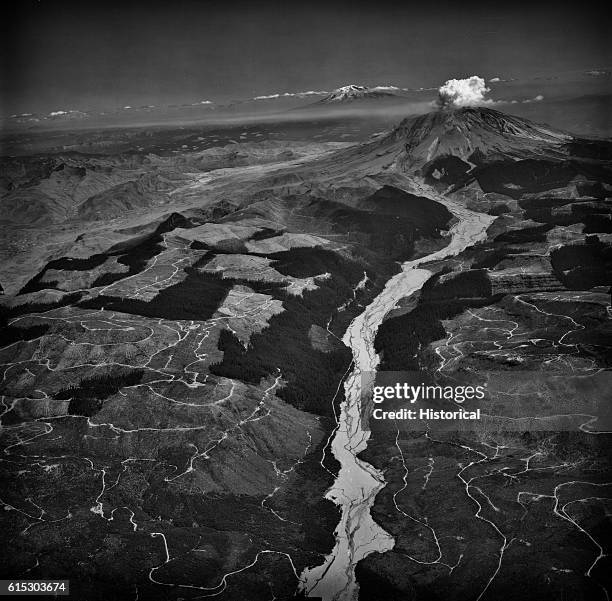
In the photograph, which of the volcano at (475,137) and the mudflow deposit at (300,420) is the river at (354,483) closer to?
the mudflow deposit at (300,420)

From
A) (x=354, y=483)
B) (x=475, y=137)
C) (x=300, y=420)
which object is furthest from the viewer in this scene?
Result: (x=475, y=137)

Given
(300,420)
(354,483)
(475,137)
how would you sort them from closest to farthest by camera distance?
(354,483), (300,420), (475,137)

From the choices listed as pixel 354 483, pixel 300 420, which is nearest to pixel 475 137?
pixel 300 420

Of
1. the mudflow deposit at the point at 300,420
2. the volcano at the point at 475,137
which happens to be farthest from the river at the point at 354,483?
the volcano at the point at 475,137

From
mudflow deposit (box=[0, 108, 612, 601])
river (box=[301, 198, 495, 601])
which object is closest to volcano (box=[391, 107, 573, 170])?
mudflow deposit (box=[0, 108, 612, 601])

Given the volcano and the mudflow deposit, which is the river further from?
the volcano

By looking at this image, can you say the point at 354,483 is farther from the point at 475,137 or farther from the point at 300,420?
the point at 475,137

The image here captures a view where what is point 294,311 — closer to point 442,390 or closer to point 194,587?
point 442,390
